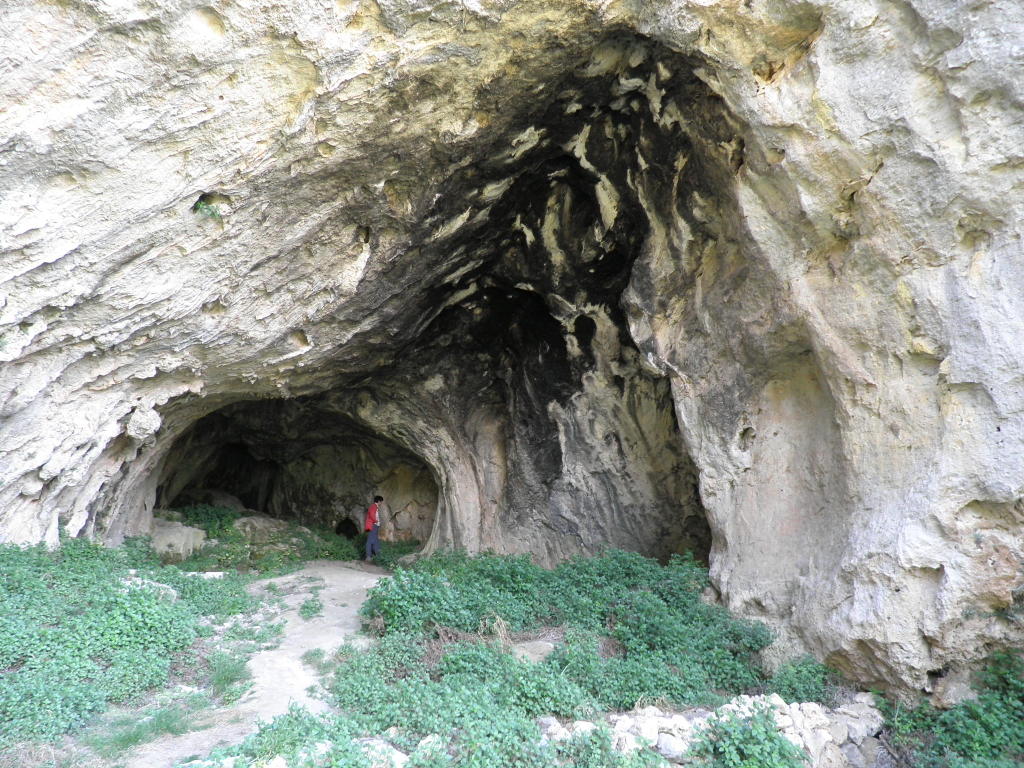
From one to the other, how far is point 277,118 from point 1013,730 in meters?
7.17

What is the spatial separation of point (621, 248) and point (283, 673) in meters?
6.01

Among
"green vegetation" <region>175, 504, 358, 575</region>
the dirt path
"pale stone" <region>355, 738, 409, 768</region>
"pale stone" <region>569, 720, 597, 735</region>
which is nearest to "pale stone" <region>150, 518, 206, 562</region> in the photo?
"green vegetation" <region>175, 504, 358, 575</region>

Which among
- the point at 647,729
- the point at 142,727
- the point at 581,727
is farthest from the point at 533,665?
the point at 142,727

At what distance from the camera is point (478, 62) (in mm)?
6016

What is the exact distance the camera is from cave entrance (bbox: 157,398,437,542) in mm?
13312

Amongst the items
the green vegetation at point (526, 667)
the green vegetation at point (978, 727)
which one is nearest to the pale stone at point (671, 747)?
the green vegetation at point (526, 667)

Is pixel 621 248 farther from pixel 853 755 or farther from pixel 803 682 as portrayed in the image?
pixel 853 755

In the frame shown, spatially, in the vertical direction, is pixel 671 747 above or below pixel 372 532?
below

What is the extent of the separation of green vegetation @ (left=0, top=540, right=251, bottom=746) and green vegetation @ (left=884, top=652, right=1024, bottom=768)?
5.61m

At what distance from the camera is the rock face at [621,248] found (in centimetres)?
466

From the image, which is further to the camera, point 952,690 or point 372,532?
point 372,532

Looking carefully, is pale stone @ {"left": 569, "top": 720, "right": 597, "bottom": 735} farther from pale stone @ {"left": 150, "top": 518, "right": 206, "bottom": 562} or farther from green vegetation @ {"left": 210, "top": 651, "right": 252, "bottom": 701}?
pale stone @ {"left": 150, "top": 518, "right": 206, "bottom": 562}

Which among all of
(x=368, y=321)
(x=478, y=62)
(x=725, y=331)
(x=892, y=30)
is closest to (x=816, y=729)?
(x=725, y=331)

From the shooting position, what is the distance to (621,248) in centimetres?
827
